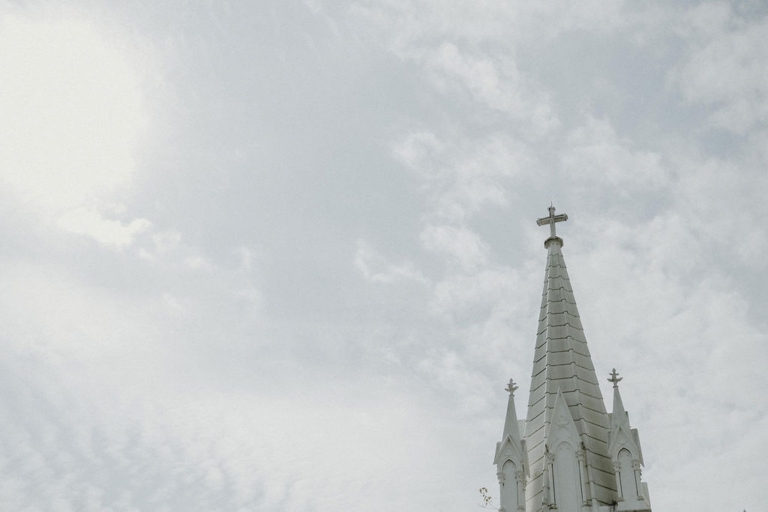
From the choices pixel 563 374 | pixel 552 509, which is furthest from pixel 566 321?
pixel 552 509

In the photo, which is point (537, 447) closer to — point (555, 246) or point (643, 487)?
point (643, 487)

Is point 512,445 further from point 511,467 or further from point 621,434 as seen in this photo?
point 621,434

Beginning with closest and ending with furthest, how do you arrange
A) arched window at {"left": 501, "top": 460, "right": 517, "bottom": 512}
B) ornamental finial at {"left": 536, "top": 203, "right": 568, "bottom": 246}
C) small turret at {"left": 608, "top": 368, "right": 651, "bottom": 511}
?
small turret at {"left": 608, "top": 368, "right": 651, "bottom": 511}
arched window at {"left": 501, "top": 460, "right": 517, "bottom": 512}
ornamental finial at {"left": 536, "top": 203, "right": 568, "bottom": 246}

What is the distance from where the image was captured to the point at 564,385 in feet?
118

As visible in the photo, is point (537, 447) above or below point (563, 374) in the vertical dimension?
below

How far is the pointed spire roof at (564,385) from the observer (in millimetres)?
33531

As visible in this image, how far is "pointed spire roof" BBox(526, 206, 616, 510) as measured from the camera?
110ft

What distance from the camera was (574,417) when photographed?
113 ft

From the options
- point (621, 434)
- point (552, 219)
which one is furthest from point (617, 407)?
point (552, 219)

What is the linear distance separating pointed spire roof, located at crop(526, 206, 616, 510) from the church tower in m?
0.04

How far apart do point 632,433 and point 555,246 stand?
35.9 ft

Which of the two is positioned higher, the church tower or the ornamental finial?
the ornamental finial

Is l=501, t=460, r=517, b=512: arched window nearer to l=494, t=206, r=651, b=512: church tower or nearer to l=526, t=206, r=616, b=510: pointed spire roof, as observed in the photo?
l=494, t=206, r=651, b=512: church tower

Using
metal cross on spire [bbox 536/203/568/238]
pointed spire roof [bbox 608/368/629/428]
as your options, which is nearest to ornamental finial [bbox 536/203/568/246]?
metal cross on spire [bbox 536/203/568/238]
